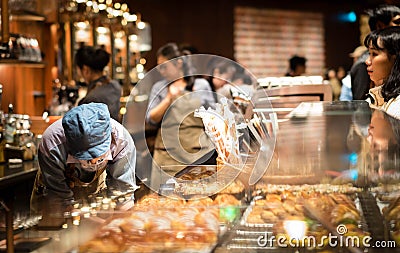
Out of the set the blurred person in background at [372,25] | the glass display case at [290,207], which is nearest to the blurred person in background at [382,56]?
the blurred person in background at [372,25]

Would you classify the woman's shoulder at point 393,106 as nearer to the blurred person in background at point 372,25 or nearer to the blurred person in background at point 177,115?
the blurred person in background at point 177,115

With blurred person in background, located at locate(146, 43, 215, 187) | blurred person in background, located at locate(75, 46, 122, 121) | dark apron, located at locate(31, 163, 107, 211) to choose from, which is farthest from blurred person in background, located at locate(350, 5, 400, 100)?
dark apron, located at locate(31, 163, 107, 211)

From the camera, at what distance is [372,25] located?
15.1 feet

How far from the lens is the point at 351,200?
7.40ft

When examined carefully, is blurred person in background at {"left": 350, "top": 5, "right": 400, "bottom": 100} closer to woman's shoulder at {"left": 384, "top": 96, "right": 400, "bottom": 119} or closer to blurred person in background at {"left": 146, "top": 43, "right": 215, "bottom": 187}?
blurred person in background at {"left": 146, "top": 43, "right": 215, "bottom": 187}

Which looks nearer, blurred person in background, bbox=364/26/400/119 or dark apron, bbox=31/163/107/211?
dark apron, bbox=31/163/107/211

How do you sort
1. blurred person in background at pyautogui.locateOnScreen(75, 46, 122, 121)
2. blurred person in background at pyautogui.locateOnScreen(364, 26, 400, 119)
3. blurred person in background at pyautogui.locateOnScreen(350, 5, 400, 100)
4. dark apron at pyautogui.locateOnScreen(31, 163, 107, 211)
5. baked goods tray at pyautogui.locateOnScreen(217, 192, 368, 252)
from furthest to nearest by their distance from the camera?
1. blurred person in background at pyautogui.locateOnScreen(75, 46, 122, 121)
2. blurred person in background at pyautogui.locateOnScreen(350, 5, 400, 100)
3. blurred person in background at pyautogui.locateOnScreen(364, 26, 400, 119)
4. dark apron at pyautogui.locateOnScreen(31, 163, 107, 211)
5. baked goods tray at pyautogui.locateOnScreen(217, 192, 368, 252)

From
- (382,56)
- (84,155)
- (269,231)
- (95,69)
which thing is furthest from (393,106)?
(95,69)

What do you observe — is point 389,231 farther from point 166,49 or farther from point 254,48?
point 254,48

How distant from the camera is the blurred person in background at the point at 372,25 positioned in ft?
14.3

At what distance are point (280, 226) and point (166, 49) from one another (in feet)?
11.8

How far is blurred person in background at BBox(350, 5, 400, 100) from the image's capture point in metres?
4.35

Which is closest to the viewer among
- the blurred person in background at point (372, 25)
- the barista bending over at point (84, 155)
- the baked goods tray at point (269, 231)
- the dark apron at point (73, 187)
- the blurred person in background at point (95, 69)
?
the baked goods tray at point (269, 231)

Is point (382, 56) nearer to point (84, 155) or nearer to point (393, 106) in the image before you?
point (393, 106)
